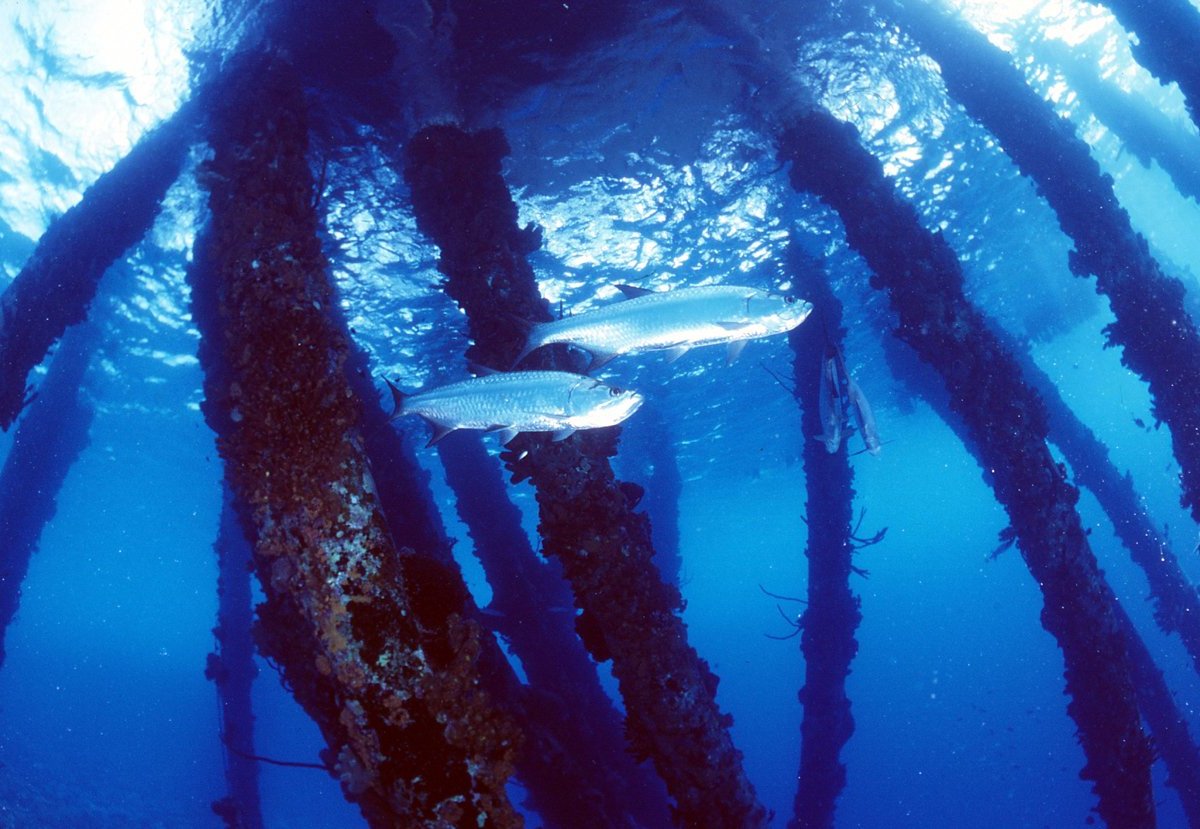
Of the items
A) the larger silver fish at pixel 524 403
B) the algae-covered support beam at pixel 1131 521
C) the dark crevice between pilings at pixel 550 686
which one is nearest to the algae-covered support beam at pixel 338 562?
the larger silver fish at pixel 524 403

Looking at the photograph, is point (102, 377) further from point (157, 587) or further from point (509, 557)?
point (157, 587)

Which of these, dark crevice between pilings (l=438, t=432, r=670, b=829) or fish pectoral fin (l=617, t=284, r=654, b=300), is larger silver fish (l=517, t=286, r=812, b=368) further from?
dark crevice between pilings (l=438, t=432, r=670, b=829)

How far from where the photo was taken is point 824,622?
10680 millimetres

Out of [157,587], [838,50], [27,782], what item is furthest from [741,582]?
[838,50]

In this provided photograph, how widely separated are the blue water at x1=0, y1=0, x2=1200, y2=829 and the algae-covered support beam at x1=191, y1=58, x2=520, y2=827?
7.88ft

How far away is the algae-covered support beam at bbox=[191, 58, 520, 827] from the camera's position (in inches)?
116

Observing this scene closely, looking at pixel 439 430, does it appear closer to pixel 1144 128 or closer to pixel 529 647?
pixel 529 647

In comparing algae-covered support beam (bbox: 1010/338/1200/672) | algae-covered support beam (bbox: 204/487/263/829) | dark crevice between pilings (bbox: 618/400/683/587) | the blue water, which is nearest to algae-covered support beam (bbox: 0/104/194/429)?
the blue water

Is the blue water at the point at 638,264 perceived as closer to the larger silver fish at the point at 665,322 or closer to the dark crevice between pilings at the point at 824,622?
the larger silver fish at the point at 665,322

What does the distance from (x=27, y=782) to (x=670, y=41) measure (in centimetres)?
3462

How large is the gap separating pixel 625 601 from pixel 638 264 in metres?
11.4

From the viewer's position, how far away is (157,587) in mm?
57406

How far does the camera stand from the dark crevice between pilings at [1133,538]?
10.7 metres

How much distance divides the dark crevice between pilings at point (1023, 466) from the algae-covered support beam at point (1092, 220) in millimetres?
1484
